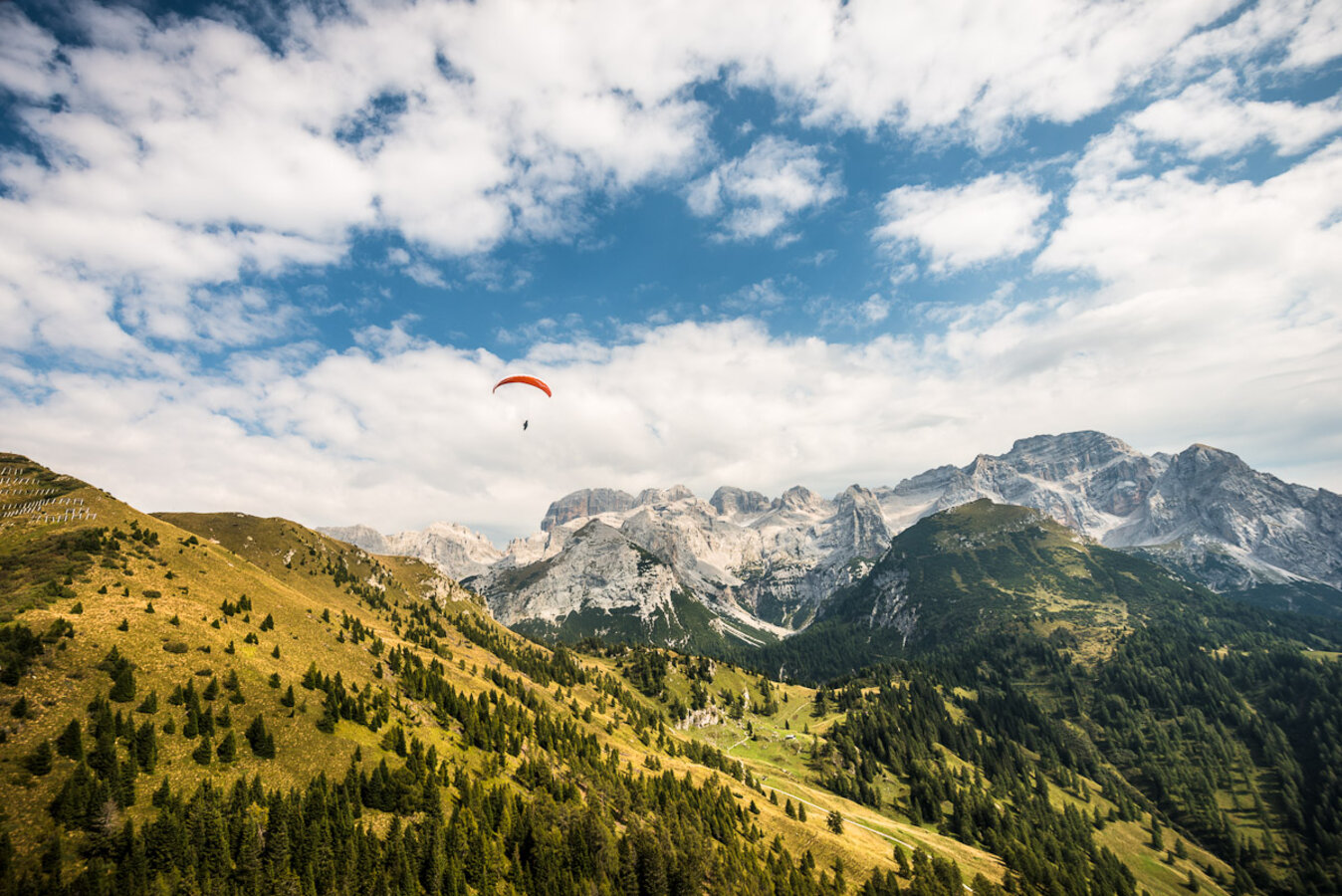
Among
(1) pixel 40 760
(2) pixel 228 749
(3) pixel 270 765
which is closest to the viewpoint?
(1) pixel 40 760

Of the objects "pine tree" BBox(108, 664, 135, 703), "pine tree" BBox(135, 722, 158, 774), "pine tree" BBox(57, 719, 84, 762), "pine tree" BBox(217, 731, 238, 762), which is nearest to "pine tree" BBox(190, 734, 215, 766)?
"pine tree" BBox(217, 731, 238, 762)

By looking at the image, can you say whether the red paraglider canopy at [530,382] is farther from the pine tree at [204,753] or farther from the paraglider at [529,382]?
the pine tree at [204,753]

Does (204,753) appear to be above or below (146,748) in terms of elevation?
below

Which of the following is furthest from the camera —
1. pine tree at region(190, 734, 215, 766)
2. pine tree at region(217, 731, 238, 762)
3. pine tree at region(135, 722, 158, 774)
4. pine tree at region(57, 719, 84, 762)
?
pine tree at region(217, 731, 238, 762)

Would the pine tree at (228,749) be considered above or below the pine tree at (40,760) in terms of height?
below

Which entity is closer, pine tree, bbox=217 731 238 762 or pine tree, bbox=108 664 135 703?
pine tree, bbox=108 664 135 703

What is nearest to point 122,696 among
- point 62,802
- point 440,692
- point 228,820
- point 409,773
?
point 62,802

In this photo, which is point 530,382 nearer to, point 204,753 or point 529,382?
point 529,382

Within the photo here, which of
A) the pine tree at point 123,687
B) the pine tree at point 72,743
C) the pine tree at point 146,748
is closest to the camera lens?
the pine tree at point 72,743

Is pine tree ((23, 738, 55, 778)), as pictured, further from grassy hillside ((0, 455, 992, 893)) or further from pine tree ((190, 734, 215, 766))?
pine tree ((190, 734, 215, 766))

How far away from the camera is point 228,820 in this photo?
202 ft

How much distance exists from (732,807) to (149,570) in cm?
12710

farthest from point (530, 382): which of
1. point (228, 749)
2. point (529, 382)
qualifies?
point (228, 749)

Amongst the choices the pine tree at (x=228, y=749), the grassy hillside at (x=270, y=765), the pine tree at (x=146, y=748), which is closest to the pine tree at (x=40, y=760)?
the grassy hillside at (x=270, y=765)
